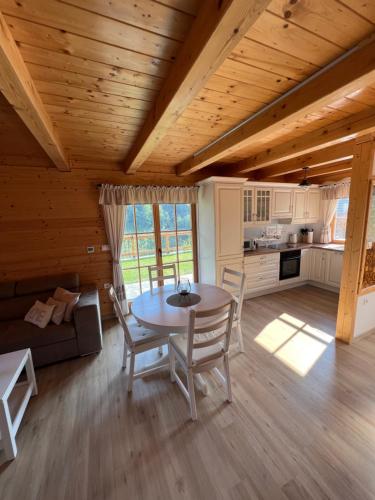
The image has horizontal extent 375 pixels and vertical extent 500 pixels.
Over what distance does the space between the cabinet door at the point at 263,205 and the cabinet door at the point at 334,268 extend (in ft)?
4.79

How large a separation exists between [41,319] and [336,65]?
3.32 metres

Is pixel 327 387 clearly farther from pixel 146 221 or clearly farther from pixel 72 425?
pixel 146 221

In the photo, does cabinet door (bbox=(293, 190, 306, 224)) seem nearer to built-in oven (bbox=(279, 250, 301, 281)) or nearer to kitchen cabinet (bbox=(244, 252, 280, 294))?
built-in oven (bbox=(279, 250, 301, 281))

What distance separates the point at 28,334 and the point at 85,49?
2.53 meters

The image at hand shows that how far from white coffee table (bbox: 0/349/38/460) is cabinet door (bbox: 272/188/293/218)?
430 cm

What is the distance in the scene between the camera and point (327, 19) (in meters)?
0.93

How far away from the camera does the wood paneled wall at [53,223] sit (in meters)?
2.74

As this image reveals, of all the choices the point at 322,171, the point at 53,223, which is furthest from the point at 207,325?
the point at 322,171

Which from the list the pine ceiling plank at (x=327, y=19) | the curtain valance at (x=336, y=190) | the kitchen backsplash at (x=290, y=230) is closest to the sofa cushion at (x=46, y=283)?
the pine ceiling plank at (x=327, y=19)

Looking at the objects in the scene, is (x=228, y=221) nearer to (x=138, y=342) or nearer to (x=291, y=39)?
(x=138, y=342)

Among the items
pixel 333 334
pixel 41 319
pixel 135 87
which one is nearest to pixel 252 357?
pixel 333 334

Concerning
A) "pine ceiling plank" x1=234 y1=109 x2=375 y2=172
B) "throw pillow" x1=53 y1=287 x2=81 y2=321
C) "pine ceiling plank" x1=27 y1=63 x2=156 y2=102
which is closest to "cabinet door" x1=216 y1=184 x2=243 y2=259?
"pine ceiling plank" x1=234 y1=109 x2=375 y2=172

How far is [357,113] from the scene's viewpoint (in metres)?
1.85

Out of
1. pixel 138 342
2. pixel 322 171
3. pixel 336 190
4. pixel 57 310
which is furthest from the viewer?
pixel 336 190
